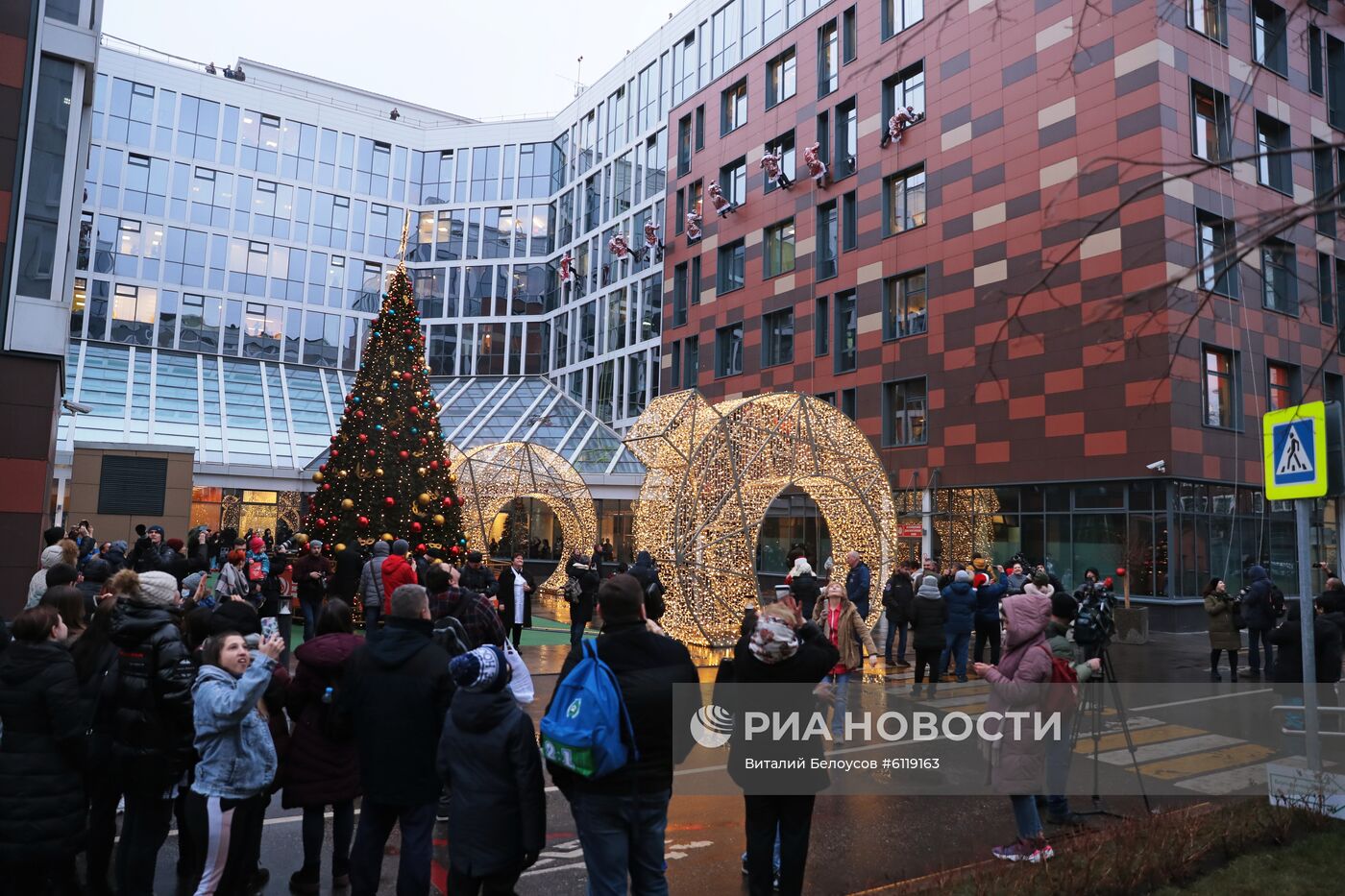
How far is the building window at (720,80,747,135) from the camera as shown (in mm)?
37438

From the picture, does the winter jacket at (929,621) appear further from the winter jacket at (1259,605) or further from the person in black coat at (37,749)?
the person in black coat at (37,749)

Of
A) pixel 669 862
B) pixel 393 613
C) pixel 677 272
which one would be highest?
pixel 677 272

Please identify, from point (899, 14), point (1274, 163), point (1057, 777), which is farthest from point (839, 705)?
point (899, 14)

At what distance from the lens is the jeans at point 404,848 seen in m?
4.51

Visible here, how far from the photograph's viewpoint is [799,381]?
110 ft

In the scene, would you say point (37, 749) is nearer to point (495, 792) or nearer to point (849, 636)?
point (495, 792)

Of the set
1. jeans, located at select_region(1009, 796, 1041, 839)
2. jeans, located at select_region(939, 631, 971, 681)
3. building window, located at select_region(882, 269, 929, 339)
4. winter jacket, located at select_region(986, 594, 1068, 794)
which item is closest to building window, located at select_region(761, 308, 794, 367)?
building window, located at select_region(882, 269, 929, 339)

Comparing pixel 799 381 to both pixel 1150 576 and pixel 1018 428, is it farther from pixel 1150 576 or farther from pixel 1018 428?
A: pixel 1150 576

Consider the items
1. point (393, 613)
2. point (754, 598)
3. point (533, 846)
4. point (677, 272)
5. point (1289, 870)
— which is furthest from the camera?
point (677, 272)

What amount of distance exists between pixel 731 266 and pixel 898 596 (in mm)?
25363

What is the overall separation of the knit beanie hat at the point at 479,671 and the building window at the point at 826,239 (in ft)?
98.8

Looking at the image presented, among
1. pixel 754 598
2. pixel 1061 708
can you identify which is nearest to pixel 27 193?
pixel 754 598

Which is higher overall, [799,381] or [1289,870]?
[799,381]

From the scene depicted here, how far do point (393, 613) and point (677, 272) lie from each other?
121 feet
